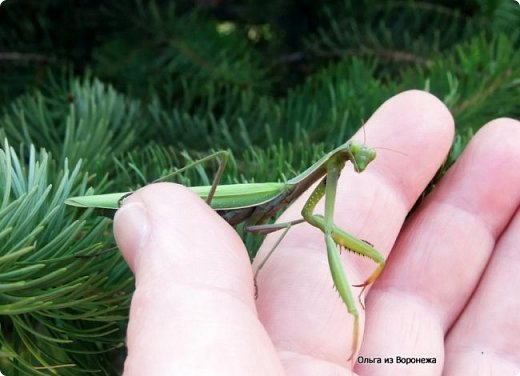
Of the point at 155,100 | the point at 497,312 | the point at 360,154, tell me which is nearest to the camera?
the point at 360,154

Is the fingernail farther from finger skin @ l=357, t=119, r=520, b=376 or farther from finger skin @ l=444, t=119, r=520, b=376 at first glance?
finger skin @ l=444, t=119, r=520, b=376

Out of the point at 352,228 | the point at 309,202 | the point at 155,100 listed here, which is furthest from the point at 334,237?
the point at 155,100

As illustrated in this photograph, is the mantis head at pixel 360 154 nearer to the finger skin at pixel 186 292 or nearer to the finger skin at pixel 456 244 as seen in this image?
the finger skin at pixel 186 292

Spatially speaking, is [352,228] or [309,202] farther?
[352,228]

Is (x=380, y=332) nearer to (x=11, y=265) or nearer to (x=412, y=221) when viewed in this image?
(x=412, y=221)

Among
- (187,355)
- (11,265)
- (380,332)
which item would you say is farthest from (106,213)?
(380,332)

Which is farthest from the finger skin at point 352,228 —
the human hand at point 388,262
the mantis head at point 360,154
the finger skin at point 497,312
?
the mantis head at point 360,154

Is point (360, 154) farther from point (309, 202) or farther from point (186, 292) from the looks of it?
point (186, 292)
